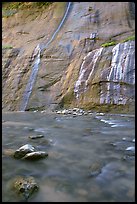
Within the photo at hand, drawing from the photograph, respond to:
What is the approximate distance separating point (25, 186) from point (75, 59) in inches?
442

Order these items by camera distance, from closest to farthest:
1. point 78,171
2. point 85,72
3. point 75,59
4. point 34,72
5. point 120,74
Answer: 1. point 78,171
2. point 120,74
3. point 85,72
4. point 75,59
5. point 34,72

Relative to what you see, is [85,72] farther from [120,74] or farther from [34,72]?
[34,72]

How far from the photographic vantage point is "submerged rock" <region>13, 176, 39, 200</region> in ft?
6.99

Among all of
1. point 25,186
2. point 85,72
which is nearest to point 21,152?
point 25,186

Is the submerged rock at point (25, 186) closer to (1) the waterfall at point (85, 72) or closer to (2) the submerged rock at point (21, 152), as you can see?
(2) the submerged rock at point (21, 152)

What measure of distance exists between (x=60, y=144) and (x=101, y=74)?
23.0 ft

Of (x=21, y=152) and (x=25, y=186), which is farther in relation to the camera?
(x=21, y=152)

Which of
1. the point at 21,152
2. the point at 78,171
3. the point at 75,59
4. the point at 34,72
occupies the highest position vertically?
the point at 75,59

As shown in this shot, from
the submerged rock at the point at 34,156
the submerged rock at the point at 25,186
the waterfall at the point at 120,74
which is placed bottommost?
the submerged rock at the point at 25,186

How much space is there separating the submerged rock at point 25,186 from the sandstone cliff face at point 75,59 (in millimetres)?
7524

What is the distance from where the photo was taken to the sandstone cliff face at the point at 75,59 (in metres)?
10.1

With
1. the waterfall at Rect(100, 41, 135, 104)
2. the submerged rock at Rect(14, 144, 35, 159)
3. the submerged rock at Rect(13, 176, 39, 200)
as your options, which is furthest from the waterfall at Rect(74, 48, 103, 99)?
the submerged rock at Rect(13, 176, 39, 200)

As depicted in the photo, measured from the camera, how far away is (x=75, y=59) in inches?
512

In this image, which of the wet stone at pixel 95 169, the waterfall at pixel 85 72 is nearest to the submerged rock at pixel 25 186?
the wet stone at pixel 95 169
